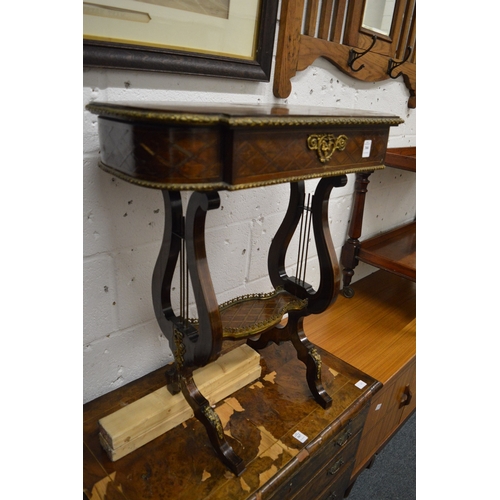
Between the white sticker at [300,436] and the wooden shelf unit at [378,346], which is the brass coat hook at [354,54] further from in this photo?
the white sticker at [300,436]

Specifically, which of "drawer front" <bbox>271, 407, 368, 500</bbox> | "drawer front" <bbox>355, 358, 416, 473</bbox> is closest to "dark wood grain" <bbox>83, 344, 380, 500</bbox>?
"drawer front" <bbox>271, 407, 368, 500</bbox>

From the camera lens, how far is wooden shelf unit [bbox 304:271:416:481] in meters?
1.31

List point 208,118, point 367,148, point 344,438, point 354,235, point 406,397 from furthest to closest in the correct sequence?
1. point 354,235
2. point 406,397
3. point 344,438
4. point 367,148
5. point 208,118

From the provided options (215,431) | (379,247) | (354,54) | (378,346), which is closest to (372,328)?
(378,346)

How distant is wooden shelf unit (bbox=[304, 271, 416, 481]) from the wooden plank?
0.37 m

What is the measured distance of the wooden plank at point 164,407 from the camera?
88 cm

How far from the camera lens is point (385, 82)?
5.06 ft

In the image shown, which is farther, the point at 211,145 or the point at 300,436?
the point at 300,436

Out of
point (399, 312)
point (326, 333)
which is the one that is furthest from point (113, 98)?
point (399, 312)

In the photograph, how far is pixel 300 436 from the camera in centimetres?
97

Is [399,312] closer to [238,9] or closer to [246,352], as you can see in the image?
[246,352]

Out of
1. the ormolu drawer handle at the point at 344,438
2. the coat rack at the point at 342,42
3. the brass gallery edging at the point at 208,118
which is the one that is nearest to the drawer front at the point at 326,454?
the ormolu drawer handle at the point at 344,438

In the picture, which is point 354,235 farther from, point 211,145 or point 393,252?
point 211,145

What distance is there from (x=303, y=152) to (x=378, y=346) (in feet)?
3.12
